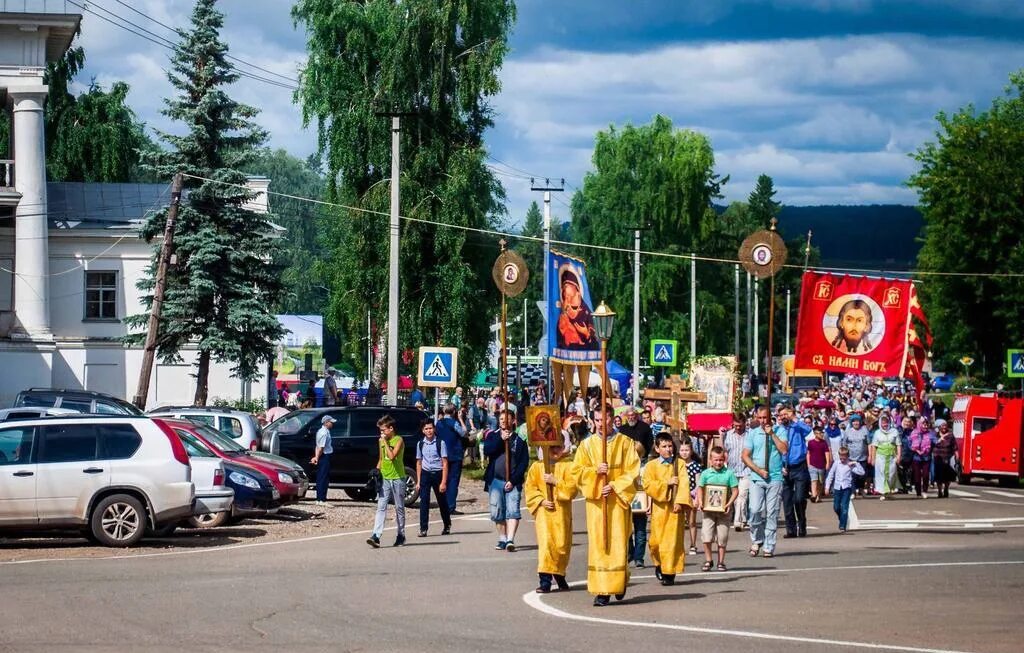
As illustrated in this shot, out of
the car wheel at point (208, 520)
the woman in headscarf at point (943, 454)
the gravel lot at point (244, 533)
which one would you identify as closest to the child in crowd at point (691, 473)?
the gravel lot at point (244, 533)

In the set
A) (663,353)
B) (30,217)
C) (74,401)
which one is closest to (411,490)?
(74,401)

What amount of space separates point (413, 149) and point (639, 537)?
28.2 m

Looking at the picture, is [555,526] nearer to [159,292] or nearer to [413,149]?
[159,292]

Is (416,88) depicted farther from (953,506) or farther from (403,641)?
(403,641)

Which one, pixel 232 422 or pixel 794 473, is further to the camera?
pixel 232 422

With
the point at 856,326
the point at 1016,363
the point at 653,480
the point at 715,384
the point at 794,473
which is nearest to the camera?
the point at 653,480

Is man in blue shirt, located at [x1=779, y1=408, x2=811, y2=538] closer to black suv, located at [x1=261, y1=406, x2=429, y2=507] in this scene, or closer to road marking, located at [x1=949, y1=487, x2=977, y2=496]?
black suv, located at [x1=261, y1=406, x2=429, y2=507]

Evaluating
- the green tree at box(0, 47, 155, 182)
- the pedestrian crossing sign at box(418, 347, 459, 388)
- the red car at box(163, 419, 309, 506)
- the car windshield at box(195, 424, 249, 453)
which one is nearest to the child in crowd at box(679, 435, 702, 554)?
the red car at box(163, 419, 309, 506)

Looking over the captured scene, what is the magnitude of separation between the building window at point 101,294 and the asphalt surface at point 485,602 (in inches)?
1337

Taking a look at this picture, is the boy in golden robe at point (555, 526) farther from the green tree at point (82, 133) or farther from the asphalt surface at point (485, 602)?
the green tree at point (82, 133)

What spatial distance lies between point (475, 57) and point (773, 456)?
88.4 feet

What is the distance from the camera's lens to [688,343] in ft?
265

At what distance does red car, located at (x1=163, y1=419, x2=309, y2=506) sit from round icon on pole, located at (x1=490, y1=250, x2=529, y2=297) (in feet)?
18.4

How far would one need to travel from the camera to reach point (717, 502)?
17281 mm
